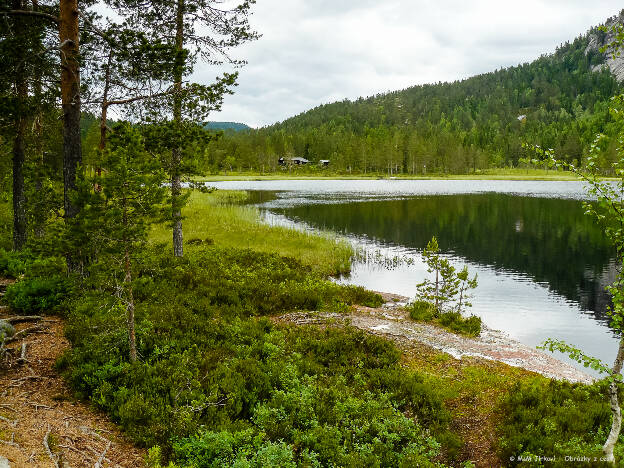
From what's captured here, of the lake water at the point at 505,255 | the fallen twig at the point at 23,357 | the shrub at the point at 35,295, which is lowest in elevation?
the lake water at the point at 505,255

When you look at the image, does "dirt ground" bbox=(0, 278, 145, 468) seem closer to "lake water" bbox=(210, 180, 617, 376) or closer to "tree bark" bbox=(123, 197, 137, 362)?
"tree bark" bbox=(123, 197, 137, 362)

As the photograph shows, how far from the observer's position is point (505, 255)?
30.8 meters

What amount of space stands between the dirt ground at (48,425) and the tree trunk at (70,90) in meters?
4.03

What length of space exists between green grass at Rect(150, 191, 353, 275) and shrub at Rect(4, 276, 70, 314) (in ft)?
40.2

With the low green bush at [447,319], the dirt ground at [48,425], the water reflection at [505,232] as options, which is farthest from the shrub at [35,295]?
the water reflection at [505,232]

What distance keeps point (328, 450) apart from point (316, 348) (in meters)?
4.41

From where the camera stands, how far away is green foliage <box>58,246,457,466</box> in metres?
6.69

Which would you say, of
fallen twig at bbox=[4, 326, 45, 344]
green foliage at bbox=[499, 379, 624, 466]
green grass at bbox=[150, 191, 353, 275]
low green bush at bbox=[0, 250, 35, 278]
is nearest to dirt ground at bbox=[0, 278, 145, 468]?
fallen twig at bbox=[4, 326, 45, 344]

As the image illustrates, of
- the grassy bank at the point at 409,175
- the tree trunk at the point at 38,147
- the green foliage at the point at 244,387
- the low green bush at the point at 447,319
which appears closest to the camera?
the green foliage at the point at 244,387

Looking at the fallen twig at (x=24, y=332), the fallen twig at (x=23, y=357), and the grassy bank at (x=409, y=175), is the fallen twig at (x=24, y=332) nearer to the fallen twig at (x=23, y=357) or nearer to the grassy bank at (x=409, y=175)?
the fallen twig at (x=23, y=357)

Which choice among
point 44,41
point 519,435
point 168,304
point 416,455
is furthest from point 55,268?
point 519,435

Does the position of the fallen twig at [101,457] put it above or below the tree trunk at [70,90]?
below

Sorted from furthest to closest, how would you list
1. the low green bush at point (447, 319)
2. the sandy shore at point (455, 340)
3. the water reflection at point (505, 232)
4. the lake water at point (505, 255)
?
the water reflection at point (505, 232) < the lake water at point (505, 255) < the low green bush at point (447, 319) < the sandy shore at point (455, 340)

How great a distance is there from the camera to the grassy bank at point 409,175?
13225 centimetres
